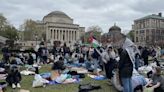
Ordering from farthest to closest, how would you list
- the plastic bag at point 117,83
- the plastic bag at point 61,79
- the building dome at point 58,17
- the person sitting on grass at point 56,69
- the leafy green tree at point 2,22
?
the building dome at point 58,17
the leafy green tree at point 2,22
the person sitting on grass at point 56,69
the plastic bag at point 61,79
the plastic bag at point 117,83

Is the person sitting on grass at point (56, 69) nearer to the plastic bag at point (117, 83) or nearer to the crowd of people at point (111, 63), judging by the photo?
the crowd of people at point (111, 63)

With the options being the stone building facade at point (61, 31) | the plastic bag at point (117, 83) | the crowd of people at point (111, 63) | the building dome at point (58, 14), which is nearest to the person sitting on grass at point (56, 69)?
the crowd of people at point (111, 63)

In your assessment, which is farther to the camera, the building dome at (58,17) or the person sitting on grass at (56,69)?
the building dome at (58,17)

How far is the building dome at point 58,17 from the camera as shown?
495ft

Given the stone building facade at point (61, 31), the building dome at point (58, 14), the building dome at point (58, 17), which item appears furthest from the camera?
the building dome at point (58, 14)

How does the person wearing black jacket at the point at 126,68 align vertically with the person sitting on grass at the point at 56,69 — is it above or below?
above

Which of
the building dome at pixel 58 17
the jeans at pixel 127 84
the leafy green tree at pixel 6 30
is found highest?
the building dome at pixel 58 17

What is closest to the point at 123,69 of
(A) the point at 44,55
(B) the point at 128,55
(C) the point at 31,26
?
(B) the point at 128,55

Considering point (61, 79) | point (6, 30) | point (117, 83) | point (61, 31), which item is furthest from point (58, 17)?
point (117, 83)

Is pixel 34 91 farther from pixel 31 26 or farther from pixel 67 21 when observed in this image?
pixel 67 21

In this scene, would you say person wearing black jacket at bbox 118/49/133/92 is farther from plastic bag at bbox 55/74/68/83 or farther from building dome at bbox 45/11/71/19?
building dome at bbox 45/11/71/19

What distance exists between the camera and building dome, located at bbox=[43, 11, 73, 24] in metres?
151

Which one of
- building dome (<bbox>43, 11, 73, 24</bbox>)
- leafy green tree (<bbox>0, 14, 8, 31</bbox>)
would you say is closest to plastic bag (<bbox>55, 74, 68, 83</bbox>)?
leafy green tree (<bbox>0, 14, 8, 31</bbox>)

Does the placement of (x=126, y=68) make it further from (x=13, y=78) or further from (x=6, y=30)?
(x=6, y=30)
